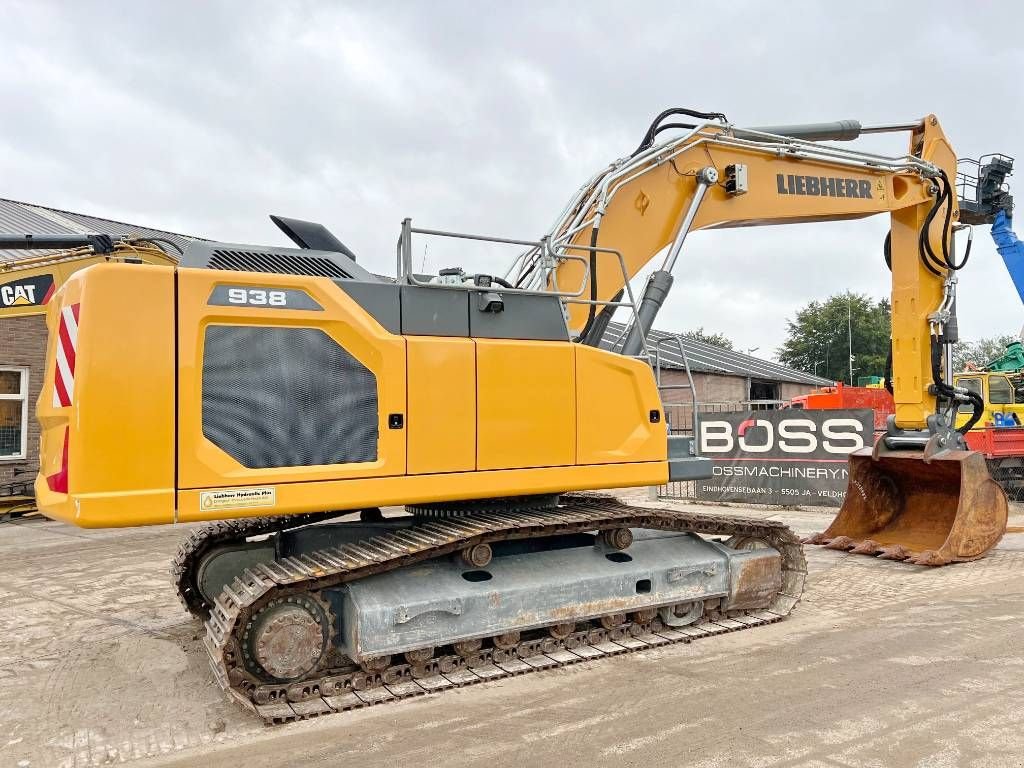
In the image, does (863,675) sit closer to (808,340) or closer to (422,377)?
(422,377)

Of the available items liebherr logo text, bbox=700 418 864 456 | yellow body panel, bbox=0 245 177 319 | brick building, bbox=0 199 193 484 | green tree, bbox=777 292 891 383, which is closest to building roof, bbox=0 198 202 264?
brick building, bbox=0 199 193 484

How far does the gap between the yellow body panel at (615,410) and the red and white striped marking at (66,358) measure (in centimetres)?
292

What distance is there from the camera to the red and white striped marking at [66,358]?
13.8 feet

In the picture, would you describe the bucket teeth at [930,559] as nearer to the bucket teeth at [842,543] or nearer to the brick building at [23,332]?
the bucket teeth at [842,543]

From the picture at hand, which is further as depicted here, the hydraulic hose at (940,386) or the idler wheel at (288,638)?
the hydraulic hose at (940,386)

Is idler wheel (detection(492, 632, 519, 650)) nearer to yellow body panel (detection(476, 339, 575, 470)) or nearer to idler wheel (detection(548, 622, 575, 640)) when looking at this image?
idler wheel (detection(548, 622, 575, 640))

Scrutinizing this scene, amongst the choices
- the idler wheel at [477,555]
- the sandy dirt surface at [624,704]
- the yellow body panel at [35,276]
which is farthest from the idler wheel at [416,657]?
the yellow body panel at [35,276]

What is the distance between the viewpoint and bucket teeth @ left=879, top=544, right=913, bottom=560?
8102mm

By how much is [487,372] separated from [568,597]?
160cm

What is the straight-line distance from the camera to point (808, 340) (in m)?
61.9

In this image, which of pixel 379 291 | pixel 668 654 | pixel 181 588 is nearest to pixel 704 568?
pixel 668 654

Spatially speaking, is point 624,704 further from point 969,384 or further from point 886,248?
point 969,384

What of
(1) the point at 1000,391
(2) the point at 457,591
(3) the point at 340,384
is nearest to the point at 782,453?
(1) the point at 1000,391

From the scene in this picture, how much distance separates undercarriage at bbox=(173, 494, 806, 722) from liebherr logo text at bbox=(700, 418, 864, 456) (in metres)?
6.49
